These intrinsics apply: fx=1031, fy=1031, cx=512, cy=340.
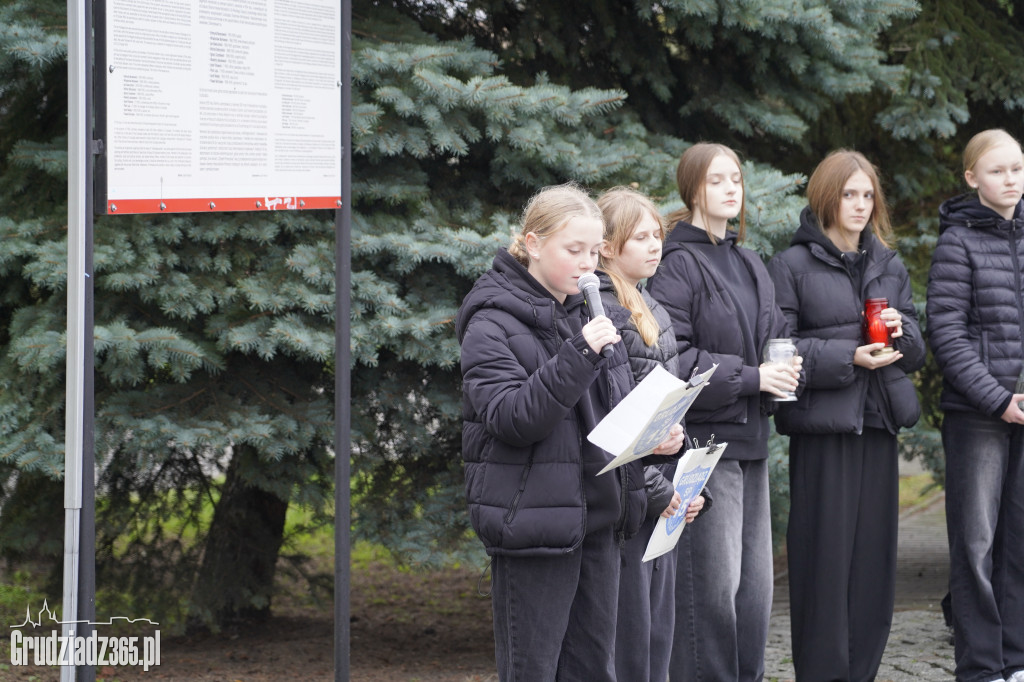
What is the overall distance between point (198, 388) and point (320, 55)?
168 cm

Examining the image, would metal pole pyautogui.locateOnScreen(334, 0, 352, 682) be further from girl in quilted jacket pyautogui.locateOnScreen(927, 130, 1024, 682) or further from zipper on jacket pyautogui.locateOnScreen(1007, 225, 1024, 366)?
zipper on jacket pyautogui.locateOnScreen(1007, 225, 1024, 366)

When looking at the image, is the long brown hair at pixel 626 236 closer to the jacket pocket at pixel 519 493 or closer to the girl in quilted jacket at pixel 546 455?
the girl in quilted jacket at pixel 546 455

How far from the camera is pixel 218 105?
357cm

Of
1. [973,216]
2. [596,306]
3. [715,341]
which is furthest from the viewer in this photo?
[973,216]

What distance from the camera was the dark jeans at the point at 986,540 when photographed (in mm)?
4512

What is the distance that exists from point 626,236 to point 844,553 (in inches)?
68.4

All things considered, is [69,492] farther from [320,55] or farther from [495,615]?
[320,55]

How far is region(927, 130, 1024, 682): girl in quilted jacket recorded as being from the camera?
175 inches

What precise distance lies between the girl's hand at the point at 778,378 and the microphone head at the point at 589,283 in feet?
4.02

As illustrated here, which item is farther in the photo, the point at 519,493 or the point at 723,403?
the point at 723,403

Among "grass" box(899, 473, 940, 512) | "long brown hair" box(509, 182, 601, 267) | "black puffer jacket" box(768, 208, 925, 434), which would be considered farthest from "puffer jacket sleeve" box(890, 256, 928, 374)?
"grass" box(899, 473, 940, 512)

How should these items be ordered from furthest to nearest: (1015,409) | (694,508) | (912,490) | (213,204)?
(912,490) → (1015,409) → (694,508) → (213,204)

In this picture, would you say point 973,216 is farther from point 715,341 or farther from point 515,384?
point 515,384

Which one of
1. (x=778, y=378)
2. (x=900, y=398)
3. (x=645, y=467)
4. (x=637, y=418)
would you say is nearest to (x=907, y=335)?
(x=900, y=398)
